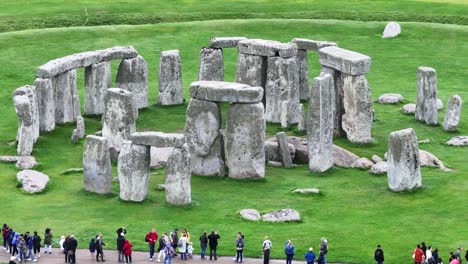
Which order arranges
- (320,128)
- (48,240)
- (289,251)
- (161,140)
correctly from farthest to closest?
1. (320,128)
2. (161,140)
3. (48,240)
4. (289,251)

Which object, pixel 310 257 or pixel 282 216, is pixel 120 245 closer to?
pixel 310 257

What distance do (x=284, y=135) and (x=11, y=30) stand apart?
2900cm

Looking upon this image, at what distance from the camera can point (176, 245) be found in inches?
2111

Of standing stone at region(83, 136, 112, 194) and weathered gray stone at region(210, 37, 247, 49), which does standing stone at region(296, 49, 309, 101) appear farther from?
standing stone at region(83, 136, 112, 194)

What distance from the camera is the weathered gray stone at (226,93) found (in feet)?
207

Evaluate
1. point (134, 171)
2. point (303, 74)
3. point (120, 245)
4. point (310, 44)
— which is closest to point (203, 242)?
point (120, 245)

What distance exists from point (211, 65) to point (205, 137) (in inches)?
602

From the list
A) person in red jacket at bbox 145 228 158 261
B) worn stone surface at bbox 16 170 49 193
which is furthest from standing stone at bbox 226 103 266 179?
person in red jacket at bbox 145 228 158 261

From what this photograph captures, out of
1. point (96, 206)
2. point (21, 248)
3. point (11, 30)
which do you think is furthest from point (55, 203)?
point (11, 30)

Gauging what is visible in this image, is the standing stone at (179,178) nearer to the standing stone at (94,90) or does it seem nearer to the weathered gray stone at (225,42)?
the standing stone at (94,90)

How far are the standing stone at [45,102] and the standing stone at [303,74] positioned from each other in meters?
15.1

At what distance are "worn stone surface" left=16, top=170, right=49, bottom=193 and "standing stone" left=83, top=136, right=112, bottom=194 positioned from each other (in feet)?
7.21

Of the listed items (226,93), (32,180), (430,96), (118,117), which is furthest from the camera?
(430,96)

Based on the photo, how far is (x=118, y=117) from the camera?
219 ft
